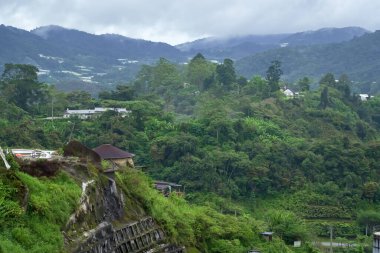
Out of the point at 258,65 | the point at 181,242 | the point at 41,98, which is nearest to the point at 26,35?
the point at 258,65

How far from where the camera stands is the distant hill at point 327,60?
145 meters

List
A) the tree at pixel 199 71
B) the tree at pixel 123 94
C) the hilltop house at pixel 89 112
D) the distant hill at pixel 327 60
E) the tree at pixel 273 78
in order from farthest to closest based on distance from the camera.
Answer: the distant hill at pixel 327 60
the tree at pixel 199 71
the tree at pixel 273 78
the tree at pixel 123 94
the hilltop house at pixel 89 112

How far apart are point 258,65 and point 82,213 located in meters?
141

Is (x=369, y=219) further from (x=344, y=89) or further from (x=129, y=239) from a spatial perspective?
(x=344, y=89)

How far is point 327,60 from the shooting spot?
159125 millimetres

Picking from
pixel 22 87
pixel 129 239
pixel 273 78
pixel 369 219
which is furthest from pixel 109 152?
pixel 273 78

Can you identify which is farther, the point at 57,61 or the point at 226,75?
the point at 57,61

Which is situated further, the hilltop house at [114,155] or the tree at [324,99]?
the tree at [324,99]

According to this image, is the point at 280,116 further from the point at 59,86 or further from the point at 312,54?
the point at 312,54

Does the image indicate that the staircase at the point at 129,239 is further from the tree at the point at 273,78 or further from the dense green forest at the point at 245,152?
the tree at the point at 273,78

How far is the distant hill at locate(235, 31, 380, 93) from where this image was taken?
145m

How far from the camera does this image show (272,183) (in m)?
49.0

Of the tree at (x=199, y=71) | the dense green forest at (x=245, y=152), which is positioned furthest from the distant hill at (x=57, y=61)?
the dense green forest at (x=245, y=152)

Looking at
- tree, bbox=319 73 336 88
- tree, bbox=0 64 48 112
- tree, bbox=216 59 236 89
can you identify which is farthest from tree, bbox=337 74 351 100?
tree, bbox=0 64 48 112
